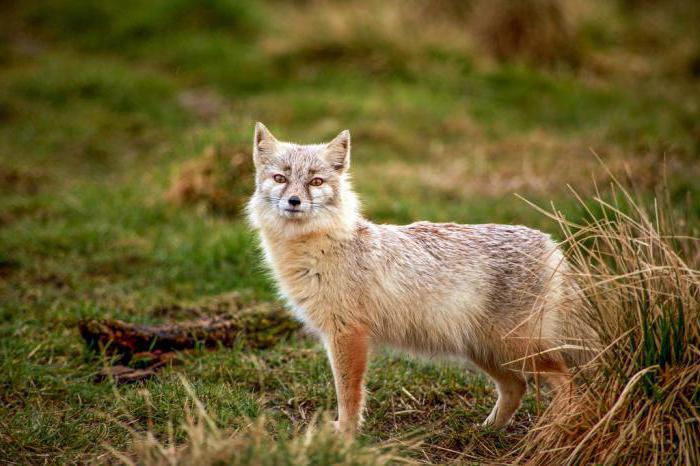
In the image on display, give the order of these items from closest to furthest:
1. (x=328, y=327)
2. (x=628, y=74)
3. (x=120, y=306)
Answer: (x=328, y=327)
(x=120, y=306)
(x=628, y=74)

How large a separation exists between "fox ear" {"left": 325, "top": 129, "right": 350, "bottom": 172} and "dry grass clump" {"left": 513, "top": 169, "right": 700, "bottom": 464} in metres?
1.78

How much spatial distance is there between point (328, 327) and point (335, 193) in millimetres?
948

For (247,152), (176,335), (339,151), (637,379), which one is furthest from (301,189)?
(247,152)

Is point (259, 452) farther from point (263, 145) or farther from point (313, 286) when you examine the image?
point (263, 145)

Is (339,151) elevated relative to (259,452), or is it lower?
elevated

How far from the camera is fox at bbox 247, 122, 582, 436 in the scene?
15.6 ft

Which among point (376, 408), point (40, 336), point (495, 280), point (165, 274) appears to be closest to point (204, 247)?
point (165, 274)

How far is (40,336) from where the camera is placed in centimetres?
594

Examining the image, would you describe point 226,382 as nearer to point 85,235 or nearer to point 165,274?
point 165,274

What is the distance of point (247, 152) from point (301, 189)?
431cm

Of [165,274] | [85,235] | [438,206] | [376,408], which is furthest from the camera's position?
[438,206]

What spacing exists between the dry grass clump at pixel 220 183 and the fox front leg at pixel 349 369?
4.55 meters

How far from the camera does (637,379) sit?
156 inches

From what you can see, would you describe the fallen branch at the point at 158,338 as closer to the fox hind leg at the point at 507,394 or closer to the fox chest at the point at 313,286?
the fox chest at the point at 313,286
